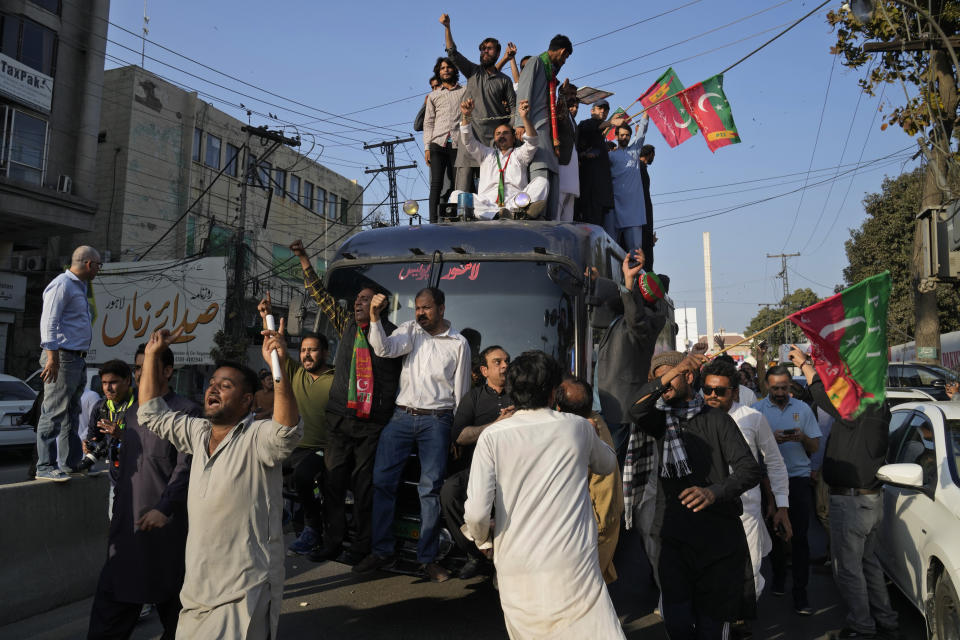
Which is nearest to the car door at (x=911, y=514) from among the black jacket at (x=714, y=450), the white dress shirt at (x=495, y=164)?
the black jacket at (x=714, y=450)

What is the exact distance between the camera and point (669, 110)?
11.6 m

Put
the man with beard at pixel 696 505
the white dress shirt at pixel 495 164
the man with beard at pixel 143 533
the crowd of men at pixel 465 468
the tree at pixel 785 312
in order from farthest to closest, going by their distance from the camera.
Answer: the tree at pixel 785 312, the white dress shirt at pixel 495 164, the man with beard at pixel 696 505, the man with beard at pixel 143 533, the crowd of men at pixel 465 468

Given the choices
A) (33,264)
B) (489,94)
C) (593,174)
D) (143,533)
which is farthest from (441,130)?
(33,264)

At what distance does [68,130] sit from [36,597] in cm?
2125

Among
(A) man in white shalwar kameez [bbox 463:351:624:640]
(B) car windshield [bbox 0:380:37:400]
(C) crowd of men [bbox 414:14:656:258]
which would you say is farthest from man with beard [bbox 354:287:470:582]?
(B) car windshield [bbox 0:380:37:400]

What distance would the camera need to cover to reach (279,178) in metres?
35.3

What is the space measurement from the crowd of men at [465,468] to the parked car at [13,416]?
299 inches

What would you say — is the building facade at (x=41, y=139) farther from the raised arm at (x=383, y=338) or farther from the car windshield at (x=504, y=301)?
the raised arm at (x=383, y=338)

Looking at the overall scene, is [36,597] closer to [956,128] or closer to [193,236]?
[956,128]

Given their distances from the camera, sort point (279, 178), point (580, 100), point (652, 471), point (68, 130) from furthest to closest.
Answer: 1. point (279, 178)
2. point (68, 130)
3. point (580, 100)
4. point (652, 471)

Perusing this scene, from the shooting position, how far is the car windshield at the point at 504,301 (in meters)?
5.21

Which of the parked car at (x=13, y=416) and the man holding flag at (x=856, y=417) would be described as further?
the parked car at (x=13, y=416)

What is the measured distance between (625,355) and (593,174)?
4.28 metres

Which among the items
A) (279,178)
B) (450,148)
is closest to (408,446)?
(450,148)
